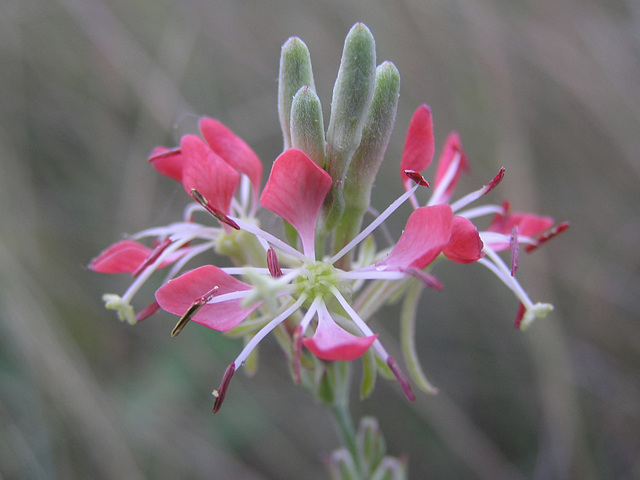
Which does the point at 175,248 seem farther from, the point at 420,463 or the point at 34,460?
the point at 420,463

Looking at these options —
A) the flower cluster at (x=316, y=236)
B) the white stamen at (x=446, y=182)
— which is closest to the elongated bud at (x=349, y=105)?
the flower cluster at (x=316, y=236)

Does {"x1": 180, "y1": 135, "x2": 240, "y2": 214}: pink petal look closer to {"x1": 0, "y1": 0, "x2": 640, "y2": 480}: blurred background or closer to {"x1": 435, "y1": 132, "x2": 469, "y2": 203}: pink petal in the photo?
{"x1": 435, "y1": 132, "x2": 469, "y2": 203}: pink petal

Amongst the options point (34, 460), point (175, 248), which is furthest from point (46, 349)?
point (175, 248)

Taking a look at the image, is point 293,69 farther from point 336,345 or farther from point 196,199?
point 336,345

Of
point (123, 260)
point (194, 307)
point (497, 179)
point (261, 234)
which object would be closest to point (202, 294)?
point (194, 307)

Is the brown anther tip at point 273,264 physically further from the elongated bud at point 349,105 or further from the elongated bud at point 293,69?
the elongated bud at point 293,69

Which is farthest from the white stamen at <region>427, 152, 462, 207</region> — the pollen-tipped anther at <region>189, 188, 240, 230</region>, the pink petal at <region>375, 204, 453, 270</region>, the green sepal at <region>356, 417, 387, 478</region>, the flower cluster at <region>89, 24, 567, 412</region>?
the green sepal at <region>356, 417, 387, 478</region>
